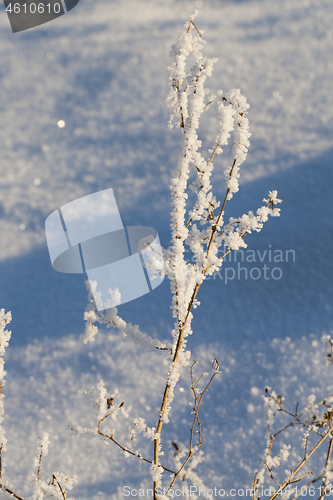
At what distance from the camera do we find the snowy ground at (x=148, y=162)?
0.93 meters

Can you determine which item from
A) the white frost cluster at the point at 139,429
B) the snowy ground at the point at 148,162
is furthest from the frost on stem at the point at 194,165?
the snowy ground at the point at 148,162

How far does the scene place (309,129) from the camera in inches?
38.4

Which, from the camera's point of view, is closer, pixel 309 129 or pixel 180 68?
pixel 180 68

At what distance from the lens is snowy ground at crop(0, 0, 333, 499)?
0.93 meters

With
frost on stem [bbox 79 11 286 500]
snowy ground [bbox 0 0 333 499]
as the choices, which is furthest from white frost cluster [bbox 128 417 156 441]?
snowy ground [bbox 0 0 333 499]

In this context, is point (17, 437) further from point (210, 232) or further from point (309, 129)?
point (309, 129)

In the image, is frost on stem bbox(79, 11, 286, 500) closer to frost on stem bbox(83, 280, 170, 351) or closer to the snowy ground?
frost on stem bbox(83, 280, 170, 351)

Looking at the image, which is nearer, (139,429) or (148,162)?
(139,429)

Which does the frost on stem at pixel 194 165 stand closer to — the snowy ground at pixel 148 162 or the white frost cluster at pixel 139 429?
the white frost cluster at pixel 139 429

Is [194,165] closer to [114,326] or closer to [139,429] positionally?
[114,326]

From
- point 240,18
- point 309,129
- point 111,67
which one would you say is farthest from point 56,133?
point 309,129

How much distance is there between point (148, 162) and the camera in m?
0.97

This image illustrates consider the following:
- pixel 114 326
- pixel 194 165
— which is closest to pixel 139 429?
pixel 114 326

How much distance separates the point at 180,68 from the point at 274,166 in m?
0.66
